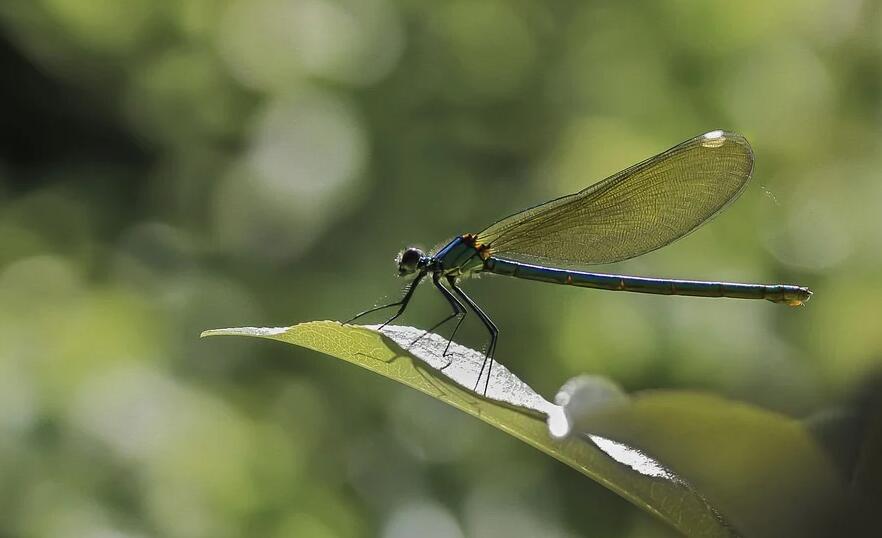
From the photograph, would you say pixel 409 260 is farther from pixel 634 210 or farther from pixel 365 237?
pixel 365 237

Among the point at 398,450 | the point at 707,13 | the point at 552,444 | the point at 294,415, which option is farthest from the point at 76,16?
the point at 552,444

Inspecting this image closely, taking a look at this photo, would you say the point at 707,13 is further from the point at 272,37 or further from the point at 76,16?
the point at 76,16

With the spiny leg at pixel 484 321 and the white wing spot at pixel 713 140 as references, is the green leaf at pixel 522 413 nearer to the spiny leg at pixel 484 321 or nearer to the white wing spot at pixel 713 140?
the spiny leg at pixel 484 321

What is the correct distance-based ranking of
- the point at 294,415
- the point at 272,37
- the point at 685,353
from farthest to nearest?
the point at 272,37
the point at 294,415
the point at 685,353

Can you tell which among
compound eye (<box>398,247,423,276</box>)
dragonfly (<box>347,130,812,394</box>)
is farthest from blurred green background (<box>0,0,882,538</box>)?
compound eye (<box>398,247,423,276</box>)

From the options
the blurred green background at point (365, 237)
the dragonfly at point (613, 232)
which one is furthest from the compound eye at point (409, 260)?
the blurred green background at point (365, 237)

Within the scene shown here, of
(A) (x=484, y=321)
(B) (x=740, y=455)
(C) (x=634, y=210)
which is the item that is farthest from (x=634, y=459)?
(C) (x=634, y=210)
